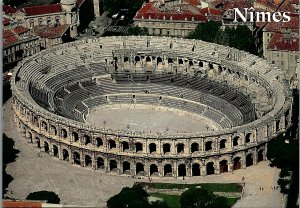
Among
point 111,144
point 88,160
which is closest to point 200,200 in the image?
point 111,144

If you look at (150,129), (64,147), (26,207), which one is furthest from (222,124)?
(26,207)

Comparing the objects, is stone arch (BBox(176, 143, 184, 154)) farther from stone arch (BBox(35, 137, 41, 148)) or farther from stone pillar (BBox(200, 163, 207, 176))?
stone arch (BBox(35, 137, 41, 148))

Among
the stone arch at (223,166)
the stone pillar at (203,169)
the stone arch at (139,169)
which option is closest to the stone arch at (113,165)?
the stone arch at (139,169)

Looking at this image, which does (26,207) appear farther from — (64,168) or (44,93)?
(44,93)

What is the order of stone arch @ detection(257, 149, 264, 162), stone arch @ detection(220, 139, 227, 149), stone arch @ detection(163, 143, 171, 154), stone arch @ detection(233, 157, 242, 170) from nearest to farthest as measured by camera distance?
1. stone arch @ detection(163, 143, 171, 154)
2. stone arch @ detection(220, 139, 227, 149)
3. stone arch @ detection(233, 157, 242, 170)
4. stone arch @ detection(257, 149, 264, 162)

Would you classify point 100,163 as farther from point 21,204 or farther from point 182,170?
point 21,204

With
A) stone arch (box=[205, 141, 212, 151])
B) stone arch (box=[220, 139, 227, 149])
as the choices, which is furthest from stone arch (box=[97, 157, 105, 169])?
stone arch (box=[220, 139, 227, 149])

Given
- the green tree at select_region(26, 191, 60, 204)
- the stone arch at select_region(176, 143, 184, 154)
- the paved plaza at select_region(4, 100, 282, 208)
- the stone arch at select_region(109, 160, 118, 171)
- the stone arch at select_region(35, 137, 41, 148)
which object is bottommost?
the paved plaza at select_region(4, 100, 282, 208)
